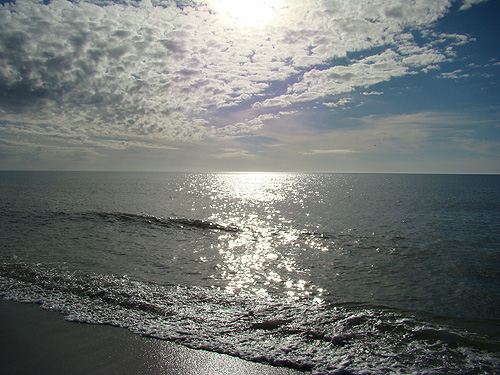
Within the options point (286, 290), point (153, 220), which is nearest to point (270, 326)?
point (286, 290)

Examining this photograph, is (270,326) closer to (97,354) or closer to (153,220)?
(97,354)

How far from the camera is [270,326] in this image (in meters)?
9.24

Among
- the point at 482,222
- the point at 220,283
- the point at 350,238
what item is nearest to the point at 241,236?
the point at 350,238

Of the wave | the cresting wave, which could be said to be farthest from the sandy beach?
the wave

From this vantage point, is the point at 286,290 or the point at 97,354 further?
the point at 286,290

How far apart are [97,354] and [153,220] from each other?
86.9ft

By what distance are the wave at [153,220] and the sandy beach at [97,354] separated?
20.5m

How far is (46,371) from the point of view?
21.2 feet

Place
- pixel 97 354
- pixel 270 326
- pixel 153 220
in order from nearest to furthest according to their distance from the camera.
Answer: pixel 97 354
pixel 270 326
pixel 153 220

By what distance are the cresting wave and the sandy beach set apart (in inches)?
15.8

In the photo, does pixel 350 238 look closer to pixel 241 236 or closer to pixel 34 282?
pixel 241 236

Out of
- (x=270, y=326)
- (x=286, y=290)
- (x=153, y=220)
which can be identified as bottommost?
(x=153, y=220)

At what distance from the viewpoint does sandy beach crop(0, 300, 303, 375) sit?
6.65 metres

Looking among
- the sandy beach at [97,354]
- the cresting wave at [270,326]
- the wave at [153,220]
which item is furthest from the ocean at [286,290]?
the wave at [153,220]
